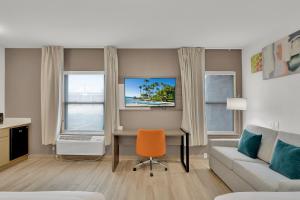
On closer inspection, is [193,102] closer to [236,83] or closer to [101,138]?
[236,83]

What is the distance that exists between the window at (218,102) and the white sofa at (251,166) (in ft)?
3.23

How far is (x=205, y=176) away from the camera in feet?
12.0

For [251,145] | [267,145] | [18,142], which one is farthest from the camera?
[18,142]

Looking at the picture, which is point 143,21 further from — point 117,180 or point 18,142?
point 18,142

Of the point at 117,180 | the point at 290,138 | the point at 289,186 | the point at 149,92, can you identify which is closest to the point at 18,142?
the point at 117,180

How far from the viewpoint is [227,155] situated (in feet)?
10.5

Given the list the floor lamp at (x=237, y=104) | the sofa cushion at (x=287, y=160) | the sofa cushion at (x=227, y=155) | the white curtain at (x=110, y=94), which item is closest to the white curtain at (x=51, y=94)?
the white curtain at (x=110, y=94)

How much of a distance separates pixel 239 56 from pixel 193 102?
5.28 ft

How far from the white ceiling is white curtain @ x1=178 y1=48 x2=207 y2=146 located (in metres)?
0.29

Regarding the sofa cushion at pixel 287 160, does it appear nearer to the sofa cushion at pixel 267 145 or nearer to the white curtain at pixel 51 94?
the sofa cushion at pixel 267 145

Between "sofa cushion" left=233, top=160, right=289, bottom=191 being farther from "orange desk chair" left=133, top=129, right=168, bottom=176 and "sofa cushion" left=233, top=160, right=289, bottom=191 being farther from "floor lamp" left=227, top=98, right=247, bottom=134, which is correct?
"floor lamp" left=227, top=98, right=247, bottom=134

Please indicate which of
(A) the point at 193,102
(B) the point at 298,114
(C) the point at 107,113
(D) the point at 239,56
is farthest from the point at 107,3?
(D) the point at 239,56

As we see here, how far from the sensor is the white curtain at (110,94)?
455cm

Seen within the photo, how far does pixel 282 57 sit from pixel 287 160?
5.87 ft
